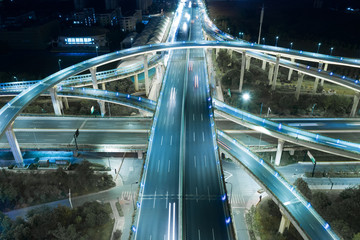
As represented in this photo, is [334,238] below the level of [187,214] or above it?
below

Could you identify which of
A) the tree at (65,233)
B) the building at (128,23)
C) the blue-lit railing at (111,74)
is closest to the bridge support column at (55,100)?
the blue-lit railing at (111,74)

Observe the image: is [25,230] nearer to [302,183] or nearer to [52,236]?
[52,236]

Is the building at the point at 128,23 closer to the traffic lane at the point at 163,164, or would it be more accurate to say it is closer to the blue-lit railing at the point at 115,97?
the blue-lit railing at the point at 115,97

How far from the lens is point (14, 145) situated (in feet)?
168

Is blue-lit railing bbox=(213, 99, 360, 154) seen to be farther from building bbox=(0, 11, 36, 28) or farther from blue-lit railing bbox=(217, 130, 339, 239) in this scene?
building bbox=(0, 11, 36, 28)

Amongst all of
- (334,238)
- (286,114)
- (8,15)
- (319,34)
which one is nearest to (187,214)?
(334,238)

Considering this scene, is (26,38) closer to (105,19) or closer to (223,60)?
(105,19)

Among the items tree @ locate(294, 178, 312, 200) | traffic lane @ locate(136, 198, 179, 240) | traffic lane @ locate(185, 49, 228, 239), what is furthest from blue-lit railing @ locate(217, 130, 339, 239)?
traffic lane @ locate(136, 198, 179, 240)

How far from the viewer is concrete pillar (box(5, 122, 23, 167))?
163ft

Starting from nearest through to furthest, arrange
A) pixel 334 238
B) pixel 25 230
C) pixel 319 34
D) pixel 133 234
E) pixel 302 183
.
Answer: pixel 133 234, pixel 334 238, pixel 25 230, pixel 302 183, pixel 319 34

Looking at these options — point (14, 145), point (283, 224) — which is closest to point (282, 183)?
point (283, 224)

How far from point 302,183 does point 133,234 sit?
31.1 meters

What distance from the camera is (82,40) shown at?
432 ft

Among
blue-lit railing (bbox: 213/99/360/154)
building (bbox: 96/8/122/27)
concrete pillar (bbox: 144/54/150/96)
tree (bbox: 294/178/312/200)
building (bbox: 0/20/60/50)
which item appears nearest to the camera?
tree (bbox: 294/178/312/200)
